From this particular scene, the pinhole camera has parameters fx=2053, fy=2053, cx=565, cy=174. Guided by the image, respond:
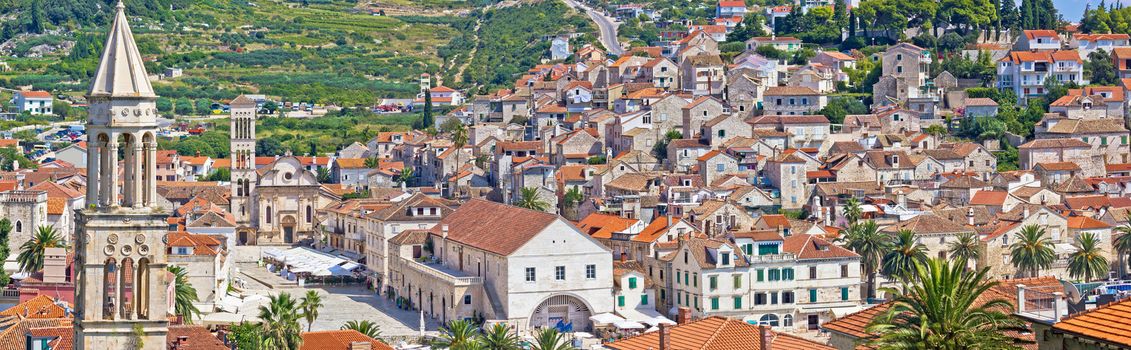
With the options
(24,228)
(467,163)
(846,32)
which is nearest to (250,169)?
(467,163)

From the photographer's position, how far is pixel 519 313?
7931 centimetres

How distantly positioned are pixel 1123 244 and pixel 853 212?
40.4 feet

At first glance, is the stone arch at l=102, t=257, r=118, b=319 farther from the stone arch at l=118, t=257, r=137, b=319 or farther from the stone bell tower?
the stone arch at l=118, t=257, r=137, b=319

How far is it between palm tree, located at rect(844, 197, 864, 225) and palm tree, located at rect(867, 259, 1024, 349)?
62.6 meters

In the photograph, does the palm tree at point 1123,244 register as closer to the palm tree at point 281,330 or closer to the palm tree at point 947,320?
the palm tree at point 281,330

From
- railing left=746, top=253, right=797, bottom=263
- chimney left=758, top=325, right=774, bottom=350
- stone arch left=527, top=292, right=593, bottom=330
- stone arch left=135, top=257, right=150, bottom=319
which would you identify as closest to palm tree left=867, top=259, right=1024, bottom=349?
stone arch left=135, top=257, right=150, bottom=319

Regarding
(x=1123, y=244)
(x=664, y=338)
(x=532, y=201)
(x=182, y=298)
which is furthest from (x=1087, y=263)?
(x=664, y=338)

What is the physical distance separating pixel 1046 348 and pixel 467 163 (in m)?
95.4

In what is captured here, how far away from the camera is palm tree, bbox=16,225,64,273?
74.0m

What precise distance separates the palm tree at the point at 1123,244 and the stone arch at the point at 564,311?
25697 mm

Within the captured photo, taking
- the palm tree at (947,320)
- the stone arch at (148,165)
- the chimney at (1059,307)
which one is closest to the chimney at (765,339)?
the chimney at (1059,307)

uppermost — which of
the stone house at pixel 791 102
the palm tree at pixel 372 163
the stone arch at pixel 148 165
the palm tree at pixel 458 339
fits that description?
the stone house at pixel 791 102

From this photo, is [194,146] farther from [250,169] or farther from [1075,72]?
[1075,72]

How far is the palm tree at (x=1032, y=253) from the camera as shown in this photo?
8894cm
